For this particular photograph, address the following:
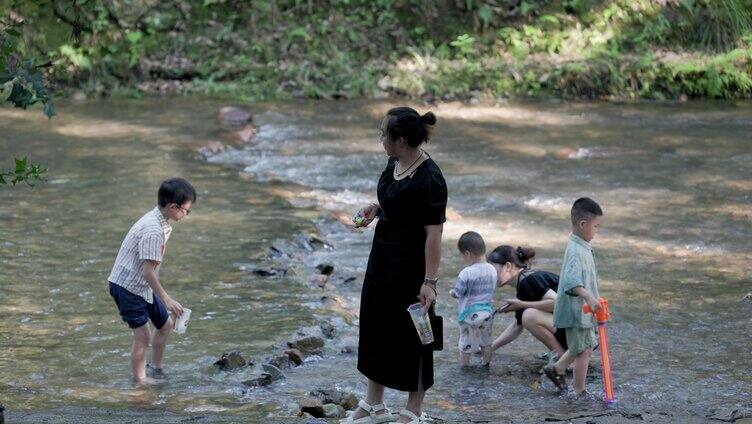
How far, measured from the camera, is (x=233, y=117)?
18.1 meters

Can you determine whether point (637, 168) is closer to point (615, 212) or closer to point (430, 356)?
point (615, 212)

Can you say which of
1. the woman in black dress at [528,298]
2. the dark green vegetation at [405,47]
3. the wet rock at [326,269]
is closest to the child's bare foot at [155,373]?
the woman in black dress at [528,298]

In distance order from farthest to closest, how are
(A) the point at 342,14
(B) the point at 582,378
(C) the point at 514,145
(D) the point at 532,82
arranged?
(A) the point at 342,14 → (D) the point at 532,82 → (C) the point at 514,145 → (B) the point at 582,378

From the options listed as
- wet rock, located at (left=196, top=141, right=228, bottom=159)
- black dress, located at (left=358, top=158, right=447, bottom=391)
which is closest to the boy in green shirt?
black dress, located at (left=358, top=158, right=447, bottom=391)

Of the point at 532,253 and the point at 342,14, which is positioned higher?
the point at 342,14

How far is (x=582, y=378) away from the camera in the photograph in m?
6.72

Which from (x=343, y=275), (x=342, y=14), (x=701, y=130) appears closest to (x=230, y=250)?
(x=343, y=275)

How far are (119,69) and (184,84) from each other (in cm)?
135

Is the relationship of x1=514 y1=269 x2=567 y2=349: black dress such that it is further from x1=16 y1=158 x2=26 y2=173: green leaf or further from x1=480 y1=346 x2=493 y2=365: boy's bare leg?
x1=16 y1=158 x2=26 y2=173: green leaf

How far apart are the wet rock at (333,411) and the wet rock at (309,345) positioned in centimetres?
145

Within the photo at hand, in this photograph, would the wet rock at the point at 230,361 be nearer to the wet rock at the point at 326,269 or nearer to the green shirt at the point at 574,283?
the green shirt at the point at 574,283

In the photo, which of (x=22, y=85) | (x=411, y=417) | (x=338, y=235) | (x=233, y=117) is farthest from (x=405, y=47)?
(x=22, y=85)

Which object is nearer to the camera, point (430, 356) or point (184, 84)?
point (430, 356)

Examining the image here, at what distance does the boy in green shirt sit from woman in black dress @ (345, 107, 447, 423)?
4.24 ft
